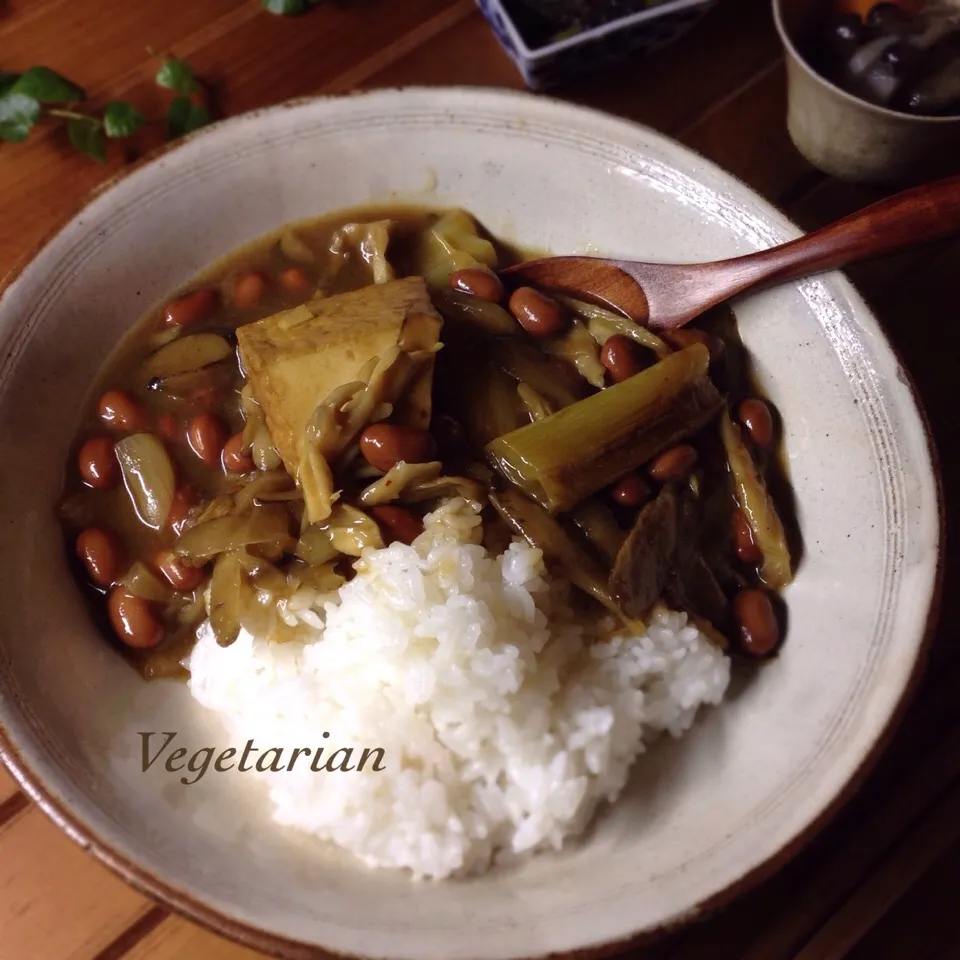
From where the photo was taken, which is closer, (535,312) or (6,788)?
(6,788)

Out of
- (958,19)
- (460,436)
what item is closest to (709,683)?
(460,436)

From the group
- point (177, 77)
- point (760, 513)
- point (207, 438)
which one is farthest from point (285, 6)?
point (760, 513)

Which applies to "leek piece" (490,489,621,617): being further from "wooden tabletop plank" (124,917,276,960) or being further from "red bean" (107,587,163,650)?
"wooden tabletop plank" (124,917,276,960)

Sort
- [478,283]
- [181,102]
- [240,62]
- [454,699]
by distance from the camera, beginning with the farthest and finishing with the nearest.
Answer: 1. [240,62]
2. [181,102]
3. [478,283]
4. [454,699]

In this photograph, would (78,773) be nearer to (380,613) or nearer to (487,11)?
(380,613)

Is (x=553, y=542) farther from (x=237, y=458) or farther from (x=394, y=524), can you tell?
(x=237, y=458)

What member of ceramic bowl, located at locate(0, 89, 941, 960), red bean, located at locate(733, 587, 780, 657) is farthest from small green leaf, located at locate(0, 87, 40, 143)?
red bean, located at locate(733, 587, 780, 657)
